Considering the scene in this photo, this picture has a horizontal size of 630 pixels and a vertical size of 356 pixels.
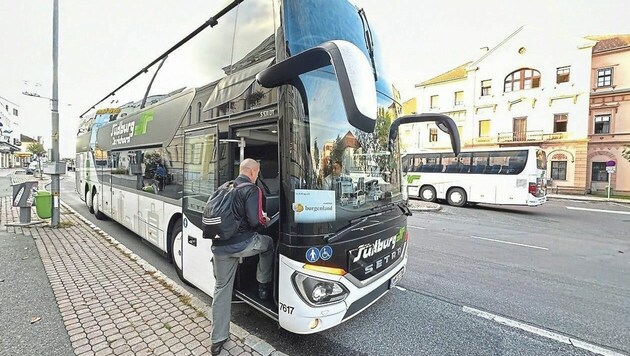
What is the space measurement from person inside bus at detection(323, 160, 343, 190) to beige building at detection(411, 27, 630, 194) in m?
31.9

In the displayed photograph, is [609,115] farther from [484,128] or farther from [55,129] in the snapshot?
[55,129]

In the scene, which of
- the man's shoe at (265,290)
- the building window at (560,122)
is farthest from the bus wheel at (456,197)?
the building window at (560,122)

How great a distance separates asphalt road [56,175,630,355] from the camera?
3061mm

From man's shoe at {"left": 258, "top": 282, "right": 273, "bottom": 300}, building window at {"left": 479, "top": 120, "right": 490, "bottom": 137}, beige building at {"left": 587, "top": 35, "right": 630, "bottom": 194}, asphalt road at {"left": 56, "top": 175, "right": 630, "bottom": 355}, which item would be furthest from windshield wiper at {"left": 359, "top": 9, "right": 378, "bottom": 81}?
beige building at {"left": 587, "top": 35, "right": 630, "bottom": 194}

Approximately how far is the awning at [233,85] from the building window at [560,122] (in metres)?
32.8

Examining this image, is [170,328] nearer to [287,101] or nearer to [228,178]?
[228,178]

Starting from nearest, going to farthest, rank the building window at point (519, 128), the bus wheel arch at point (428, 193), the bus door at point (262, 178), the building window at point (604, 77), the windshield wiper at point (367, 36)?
the bus door at point (262, 178)
the windshield wiper at point (367, 36)
the bus wheel arch at point (428, 193)
the building window at point (604, 77)
the building window at point (519, 128)

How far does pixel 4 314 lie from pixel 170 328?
202 centimetres

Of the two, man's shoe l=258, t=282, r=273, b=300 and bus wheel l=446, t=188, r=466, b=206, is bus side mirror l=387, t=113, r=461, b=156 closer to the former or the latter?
man's shoe l=258, t=282, r=273, b=300

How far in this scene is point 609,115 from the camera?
2628cm

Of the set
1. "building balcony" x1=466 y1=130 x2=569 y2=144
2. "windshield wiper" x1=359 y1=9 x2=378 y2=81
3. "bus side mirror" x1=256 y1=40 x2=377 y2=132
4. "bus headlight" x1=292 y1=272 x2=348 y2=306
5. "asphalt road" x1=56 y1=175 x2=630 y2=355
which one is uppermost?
"building balcony" x1=466 y1=130 x2=569 y2=144

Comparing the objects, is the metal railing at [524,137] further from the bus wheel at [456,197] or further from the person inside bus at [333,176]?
the person inside bus at [333,176]

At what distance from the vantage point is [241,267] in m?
3.23

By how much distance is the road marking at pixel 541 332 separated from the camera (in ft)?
10.00
